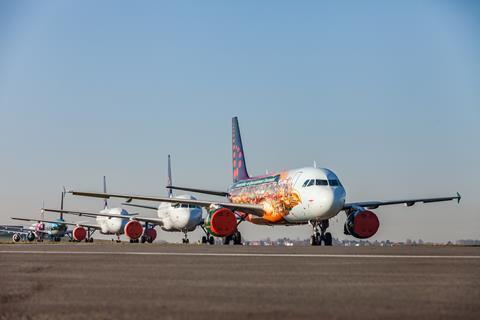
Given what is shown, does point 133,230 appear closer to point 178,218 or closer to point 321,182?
point 178,218

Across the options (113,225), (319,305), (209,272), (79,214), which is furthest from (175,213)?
(319,305)

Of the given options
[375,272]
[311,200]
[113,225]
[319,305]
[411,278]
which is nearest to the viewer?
[319,305]

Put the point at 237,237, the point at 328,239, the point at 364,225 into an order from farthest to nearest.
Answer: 1. the point at 237,237
2. the point at 364,225
3. the point at 328,239

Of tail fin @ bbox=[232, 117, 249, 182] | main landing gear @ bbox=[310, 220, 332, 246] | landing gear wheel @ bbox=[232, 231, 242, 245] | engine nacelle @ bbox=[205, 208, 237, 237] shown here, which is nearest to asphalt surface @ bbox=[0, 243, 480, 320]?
main landing gear @ bbox=[310, 220, 332, 246]

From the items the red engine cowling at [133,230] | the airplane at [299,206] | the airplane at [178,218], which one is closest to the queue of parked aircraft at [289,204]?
the airplane at [299,206]

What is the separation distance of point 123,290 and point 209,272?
2699mm

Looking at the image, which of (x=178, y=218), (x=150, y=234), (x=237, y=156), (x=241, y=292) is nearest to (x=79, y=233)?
(x=150, y=234)

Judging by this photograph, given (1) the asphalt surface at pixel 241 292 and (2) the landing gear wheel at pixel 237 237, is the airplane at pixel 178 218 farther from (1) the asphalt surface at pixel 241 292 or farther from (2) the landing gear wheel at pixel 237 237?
(1) the asphalt surface at pixel 241 292

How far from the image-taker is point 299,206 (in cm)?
3033

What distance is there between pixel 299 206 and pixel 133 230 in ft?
89.9

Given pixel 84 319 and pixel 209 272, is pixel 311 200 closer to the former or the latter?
pixel 209 272

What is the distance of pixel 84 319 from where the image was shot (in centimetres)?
509

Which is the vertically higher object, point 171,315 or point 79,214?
point 79,214

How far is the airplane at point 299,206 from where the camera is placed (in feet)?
95.2
